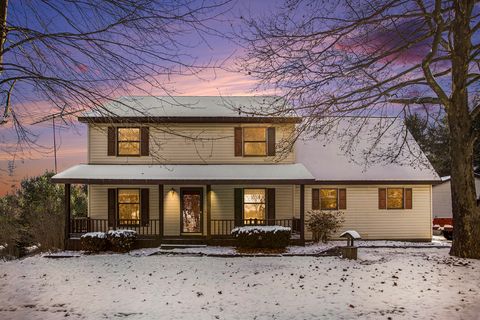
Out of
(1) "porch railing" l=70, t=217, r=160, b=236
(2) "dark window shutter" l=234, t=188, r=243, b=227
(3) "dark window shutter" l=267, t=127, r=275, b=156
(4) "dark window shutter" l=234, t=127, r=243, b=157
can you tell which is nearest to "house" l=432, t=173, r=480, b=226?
(3) "dark window shutter" l=267, t=127, r=275, b=156

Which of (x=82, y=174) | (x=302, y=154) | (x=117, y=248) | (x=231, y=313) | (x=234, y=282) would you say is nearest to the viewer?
(x=231, y=313)

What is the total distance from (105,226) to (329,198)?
1054 cm

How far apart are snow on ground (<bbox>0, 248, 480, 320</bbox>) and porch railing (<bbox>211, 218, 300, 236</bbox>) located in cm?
456

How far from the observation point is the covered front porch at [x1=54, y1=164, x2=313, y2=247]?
21875 mm

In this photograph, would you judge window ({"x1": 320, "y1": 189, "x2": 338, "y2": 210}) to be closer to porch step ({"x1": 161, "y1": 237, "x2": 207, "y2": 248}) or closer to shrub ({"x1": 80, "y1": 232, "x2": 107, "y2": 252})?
porch step ({"x1": 161, "y1": 237, "x2": 207, "y2": 248})

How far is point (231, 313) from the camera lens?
9656mm

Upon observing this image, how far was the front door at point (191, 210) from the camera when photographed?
22859 millimetres

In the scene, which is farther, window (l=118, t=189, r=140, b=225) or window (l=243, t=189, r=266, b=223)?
window (l=243, t=189, r=266, b=223)

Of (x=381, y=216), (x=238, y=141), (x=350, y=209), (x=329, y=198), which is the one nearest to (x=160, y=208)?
(x=238, y=141)

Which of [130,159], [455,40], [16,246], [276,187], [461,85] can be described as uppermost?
[455,40]

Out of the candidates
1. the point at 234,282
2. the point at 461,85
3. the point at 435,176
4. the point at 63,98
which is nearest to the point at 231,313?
the point at 234,282

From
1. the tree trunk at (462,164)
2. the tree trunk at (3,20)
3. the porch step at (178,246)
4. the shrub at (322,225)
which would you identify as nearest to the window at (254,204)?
the shrub at (322,225)

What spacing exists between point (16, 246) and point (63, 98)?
17521 mm

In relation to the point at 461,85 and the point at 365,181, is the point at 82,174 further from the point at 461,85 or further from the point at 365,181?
the point at 461,85
